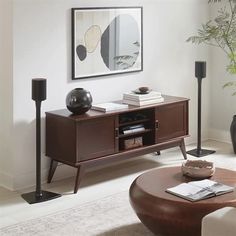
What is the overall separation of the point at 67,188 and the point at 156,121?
1.11 meters

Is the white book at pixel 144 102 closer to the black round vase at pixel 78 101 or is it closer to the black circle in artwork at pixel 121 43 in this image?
the black circle in artwork at pixel 121 43

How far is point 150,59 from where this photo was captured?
19.1 ft

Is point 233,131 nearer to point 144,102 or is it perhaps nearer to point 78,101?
point 144,102

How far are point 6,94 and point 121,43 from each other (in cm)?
134

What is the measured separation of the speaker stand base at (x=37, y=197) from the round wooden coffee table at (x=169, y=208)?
3.56ft

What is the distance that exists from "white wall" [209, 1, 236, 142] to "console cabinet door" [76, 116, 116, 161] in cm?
205

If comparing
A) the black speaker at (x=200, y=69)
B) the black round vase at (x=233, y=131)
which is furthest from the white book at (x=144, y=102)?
the black round vase at (x=233, y=131)

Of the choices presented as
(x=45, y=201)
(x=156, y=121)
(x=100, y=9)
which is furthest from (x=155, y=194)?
(x=100, y=9)

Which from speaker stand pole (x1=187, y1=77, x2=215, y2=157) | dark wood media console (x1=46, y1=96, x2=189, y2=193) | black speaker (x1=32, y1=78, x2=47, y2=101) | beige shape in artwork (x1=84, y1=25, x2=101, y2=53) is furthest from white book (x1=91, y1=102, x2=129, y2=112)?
speaker stand pole (x1=187, y1=77, x2=215, y2=157)

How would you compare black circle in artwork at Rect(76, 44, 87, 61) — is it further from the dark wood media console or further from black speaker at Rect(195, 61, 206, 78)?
black speaker at Rect(195, 61, 206, 78)

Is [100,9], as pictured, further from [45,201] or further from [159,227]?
[159,227]

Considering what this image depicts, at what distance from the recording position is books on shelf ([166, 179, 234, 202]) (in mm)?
3455

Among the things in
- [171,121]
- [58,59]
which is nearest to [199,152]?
[171,121]

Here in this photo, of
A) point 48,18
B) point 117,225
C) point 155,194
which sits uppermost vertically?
point 48,18
